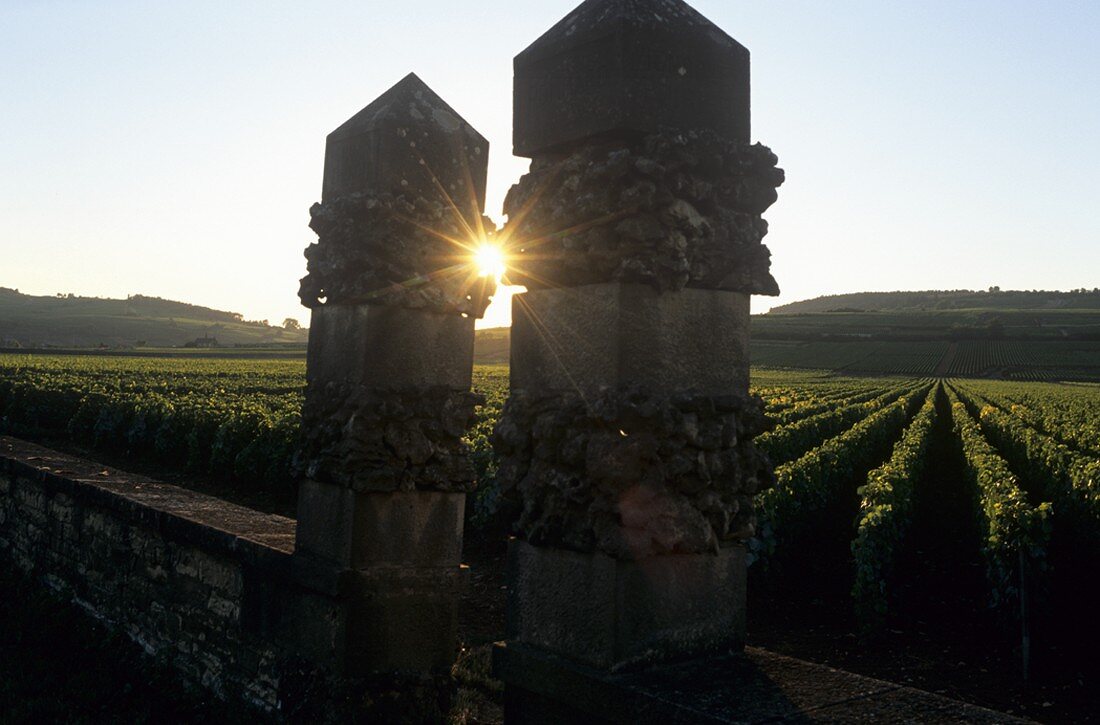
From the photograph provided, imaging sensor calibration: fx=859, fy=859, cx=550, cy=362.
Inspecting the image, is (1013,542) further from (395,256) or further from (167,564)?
(167,564)

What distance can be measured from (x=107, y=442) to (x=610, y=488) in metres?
18.6

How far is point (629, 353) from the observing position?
10.1 feet

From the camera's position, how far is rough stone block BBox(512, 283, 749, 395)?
3.08m

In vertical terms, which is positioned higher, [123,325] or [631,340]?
[123,325]

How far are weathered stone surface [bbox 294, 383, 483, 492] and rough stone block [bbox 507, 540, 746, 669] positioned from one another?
60.6 inches

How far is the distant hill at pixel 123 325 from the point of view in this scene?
344 feet

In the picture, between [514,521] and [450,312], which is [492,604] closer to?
[450,312]

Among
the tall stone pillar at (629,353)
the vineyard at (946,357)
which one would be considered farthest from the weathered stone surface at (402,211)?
the vineyard at (946,357)

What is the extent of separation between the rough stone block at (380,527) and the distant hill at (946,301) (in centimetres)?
15599

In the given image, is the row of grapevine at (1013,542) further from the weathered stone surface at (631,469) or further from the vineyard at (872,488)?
the weathered stone surface at (631,469)

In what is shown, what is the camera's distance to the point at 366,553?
480 centimetres

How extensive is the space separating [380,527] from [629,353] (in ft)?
7.82

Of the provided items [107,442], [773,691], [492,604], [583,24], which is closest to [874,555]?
[492,604]

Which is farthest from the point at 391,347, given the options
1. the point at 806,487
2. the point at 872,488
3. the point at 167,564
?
the point at 806,487
